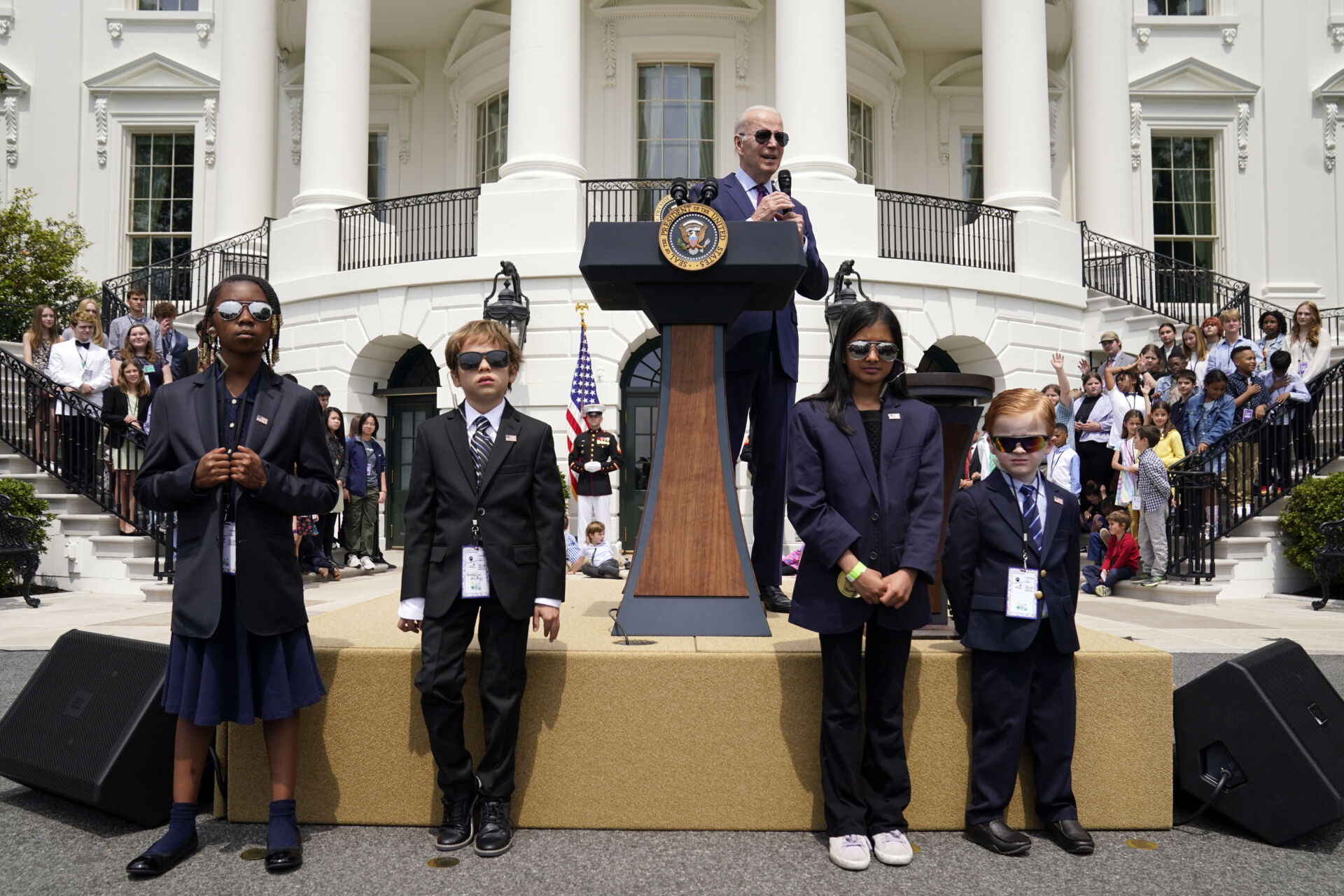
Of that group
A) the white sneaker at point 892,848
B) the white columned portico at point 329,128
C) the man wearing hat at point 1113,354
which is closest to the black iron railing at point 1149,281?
the man wearing hat at point 1113,354

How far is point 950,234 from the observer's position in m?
17.4

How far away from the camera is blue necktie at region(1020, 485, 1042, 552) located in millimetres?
3620

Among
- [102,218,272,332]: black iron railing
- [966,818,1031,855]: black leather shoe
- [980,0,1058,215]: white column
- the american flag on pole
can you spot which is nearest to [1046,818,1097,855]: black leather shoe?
[966,818,1031,855]: black leather shoe

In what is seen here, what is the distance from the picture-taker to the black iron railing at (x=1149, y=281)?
18734 mm

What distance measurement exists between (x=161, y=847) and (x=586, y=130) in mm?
17540

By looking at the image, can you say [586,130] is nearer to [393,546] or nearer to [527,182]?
[527,182]

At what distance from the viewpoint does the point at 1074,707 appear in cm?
359

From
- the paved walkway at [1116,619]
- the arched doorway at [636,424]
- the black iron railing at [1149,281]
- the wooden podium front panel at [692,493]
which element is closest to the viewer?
the wooden podium front panel at [692,493]

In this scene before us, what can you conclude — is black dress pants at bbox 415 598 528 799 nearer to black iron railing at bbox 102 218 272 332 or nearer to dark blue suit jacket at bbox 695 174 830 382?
dark blue suit jacket at bbox 695 174 830 382

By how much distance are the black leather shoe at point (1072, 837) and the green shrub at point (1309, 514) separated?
33.4ft

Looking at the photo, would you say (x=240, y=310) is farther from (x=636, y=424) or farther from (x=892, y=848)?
(x=636, y=424)

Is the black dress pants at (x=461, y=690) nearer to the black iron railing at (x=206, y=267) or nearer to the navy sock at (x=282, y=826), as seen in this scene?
the navy sock at (x=282, y=826)

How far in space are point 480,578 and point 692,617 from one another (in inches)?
42.0

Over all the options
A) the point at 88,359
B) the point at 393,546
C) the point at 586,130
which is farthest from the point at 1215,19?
the point at 88,359
